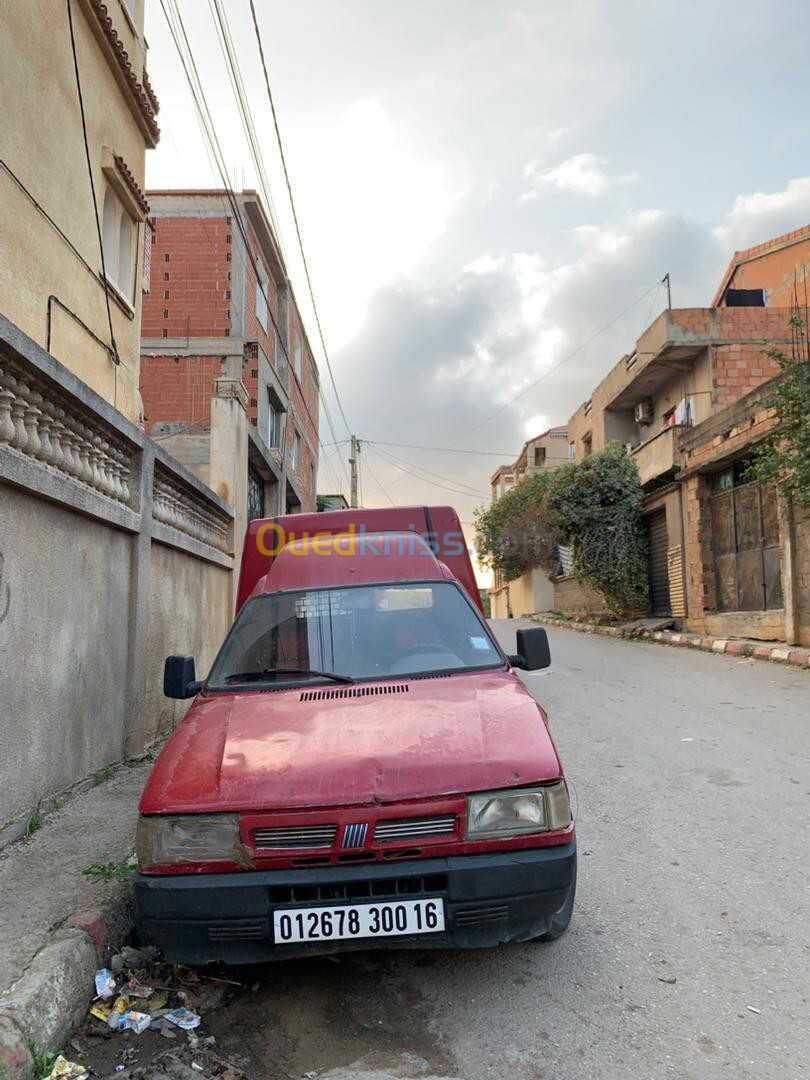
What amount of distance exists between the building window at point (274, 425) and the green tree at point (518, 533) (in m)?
11.6

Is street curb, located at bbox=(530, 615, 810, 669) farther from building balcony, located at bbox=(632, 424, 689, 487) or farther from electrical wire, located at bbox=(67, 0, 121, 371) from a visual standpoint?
electrical wire, located at bbox=(67, 0, 121, 371)

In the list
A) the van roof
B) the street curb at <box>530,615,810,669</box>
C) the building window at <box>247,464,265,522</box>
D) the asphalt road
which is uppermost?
the building window at <box>247,464,265,522</box>

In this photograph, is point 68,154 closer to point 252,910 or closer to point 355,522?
point 355,522

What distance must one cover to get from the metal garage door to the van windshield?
17.0 meters

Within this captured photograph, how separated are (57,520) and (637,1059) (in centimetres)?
406

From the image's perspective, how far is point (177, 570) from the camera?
7.59 m

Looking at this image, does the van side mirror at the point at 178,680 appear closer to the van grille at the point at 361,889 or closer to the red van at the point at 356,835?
the red van at the point at 356,835

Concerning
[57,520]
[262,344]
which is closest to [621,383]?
[262,344]

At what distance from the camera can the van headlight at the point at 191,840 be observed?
2541 mm

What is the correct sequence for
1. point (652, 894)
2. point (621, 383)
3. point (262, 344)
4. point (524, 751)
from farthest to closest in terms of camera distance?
point (621, 383) < point (262, 344) < point (652, 894) < point (524, 751)

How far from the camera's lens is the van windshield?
3.63 metres

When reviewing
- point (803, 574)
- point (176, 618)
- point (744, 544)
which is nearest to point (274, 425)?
point (744, 544)

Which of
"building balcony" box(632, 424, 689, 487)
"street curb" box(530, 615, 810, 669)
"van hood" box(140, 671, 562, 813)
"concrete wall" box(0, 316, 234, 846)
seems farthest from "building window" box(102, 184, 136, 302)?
"building balcony" box(632, 424, 689, 487)

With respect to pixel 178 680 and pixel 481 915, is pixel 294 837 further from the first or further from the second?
pixel 178 680
